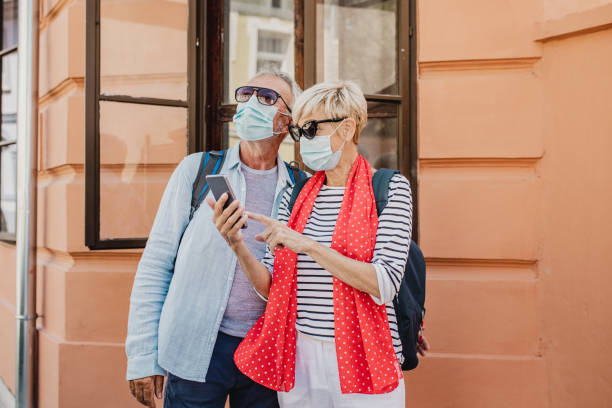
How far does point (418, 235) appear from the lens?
288 centimetres

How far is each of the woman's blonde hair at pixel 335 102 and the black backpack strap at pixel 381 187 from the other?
0.17 metres

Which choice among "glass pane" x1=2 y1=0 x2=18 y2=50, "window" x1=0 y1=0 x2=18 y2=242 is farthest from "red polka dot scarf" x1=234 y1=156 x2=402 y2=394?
"glass pane" x1=2 y1=0 x2=18 y2=50

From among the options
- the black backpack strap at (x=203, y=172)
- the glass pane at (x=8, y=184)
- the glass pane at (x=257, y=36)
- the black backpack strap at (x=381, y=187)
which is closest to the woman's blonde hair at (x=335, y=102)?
the black backpack strap at (x=381, y=187)

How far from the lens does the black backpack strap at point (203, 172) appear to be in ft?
6.31

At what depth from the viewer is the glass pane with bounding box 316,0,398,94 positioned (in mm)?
3062

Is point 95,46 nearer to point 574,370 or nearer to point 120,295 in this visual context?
point 120,295

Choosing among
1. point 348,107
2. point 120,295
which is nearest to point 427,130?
point 348,107

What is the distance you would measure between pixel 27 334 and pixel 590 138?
149 inches

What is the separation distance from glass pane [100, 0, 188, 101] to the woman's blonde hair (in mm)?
1654

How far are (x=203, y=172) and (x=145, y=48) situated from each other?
1740 millimetres

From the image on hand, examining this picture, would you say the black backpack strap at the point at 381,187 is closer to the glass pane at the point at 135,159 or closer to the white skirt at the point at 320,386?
the white skirt at the point at 320,386

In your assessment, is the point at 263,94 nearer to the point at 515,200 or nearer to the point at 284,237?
the point at 284,237

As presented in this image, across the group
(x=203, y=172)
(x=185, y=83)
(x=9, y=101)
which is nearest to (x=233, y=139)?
(x=185, y=83)

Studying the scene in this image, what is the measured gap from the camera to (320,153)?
1.75 m
